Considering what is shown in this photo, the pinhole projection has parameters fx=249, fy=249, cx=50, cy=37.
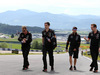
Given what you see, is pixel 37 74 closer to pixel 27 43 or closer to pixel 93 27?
pixel 27 43

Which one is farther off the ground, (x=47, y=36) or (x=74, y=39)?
(x=47, y=36)

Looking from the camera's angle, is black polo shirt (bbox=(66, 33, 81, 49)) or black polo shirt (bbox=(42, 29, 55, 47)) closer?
black polo shirt (bbox=(42, 29, 55, 47))

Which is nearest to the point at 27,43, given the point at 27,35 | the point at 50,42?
the point at 27,35

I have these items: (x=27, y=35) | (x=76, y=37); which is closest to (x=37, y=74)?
(x=27, y=35)

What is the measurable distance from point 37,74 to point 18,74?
2.07 ft

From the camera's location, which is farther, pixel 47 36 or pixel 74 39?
pixel 74 39

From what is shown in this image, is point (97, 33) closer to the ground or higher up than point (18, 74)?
higher up

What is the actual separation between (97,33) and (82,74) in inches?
72.1

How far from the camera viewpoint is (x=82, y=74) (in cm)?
859

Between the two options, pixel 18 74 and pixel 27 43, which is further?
pixel 27 43

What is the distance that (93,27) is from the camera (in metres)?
9.43

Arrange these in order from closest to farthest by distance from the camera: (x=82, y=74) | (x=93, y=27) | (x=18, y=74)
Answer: (x=18, y=74)
(x=82, y=74)
(x=93, y=27)

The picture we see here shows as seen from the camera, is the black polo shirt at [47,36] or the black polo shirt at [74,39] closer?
the black polo shirt at [47,36]

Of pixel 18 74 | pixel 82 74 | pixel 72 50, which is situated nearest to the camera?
pixel 18 74
